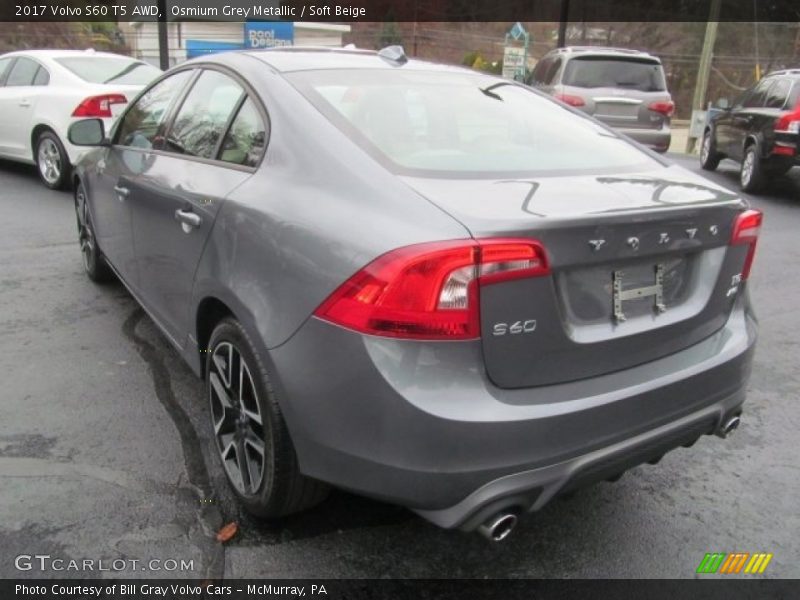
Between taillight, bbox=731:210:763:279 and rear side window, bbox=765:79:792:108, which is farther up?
rear side window, bbox=765:79:792:108

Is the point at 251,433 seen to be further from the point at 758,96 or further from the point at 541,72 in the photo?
the point at 758,96

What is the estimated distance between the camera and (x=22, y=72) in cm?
844

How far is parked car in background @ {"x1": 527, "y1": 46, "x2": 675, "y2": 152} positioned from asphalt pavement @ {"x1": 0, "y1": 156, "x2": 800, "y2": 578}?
678 cm

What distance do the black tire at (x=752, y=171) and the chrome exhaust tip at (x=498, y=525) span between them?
9.10m

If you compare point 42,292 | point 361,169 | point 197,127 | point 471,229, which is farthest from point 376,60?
point 42,292

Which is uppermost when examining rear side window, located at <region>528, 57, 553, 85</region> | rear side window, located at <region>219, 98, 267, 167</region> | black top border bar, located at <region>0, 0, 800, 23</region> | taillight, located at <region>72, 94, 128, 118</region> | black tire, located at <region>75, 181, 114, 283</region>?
black top border bar, located at <region>0, 0, 800, 23</region>

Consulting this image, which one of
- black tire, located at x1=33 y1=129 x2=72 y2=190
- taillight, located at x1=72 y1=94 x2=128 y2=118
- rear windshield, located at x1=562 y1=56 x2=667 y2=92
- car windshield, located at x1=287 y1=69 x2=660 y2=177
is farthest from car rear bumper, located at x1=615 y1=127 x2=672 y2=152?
car windshield, located at x1=287 y1=69 x2=660 y2=177

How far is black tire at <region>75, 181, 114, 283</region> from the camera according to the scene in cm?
469

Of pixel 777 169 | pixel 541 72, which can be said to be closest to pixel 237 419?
pixel 777 169

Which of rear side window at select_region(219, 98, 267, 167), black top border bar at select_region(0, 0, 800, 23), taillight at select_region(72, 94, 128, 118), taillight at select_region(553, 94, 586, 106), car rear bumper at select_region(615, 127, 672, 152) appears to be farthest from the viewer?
black top border bar at select_region(0, 0, 800, 23)

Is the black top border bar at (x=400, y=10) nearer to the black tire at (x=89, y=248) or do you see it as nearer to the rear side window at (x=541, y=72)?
the rear side window at (x=541, y=72)

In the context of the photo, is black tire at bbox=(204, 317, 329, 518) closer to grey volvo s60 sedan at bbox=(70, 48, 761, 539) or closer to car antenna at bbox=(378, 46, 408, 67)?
grey volvo s60 sedan at bbox=(70, 48, 761, 539)

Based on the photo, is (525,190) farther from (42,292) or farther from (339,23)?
(339,23)

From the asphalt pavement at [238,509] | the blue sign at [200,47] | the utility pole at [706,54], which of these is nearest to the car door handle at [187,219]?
the asphalt pavement at [238,509]
